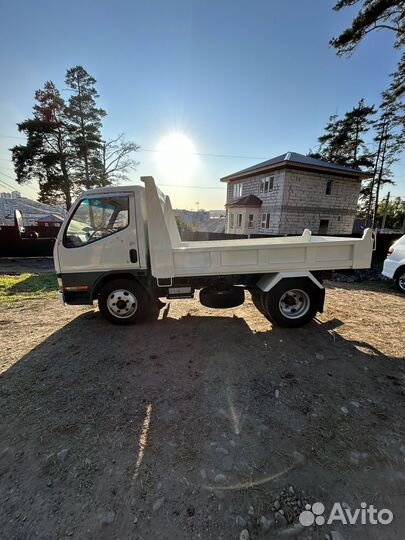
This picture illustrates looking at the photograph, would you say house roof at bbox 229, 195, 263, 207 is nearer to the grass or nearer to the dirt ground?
the grass

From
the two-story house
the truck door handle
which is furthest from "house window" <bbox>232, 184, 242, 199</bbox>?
the truck door handle

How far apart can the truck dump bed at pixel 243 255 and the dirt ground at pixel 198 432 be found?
1.14m

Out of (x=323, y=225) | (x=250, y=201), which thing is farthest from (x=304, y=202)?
(x=250, y=201)

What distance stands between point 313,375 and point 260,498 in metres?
1.73

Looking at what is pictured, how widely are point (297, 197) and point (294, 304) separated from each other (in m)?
15.4

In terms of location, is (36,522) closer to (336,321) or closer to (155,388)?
(155,388)

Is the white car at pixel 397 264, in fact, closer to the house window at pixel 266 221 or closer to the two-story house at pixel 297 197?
the two-story house at pixel 297 197

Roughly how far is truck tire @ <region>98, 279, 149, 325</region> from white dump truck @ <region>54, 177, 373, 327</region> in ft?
0.06

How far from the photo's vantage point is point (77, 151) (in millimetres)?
20438

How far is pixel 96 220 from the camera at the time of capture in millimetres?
4156

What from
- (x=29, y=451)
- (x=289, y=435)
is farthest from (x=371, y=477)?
(x=29, y=451)

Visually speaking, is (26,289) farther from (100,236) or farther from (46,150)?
(46,150)

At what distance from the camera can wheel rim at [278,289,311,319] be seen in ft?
13.9

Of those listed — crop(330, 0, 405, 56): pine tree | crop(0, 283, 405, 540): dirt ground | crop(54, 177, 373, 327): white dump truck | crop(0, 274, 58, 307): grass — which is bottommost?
crop(0, 283, 405, 540): dirt ground
